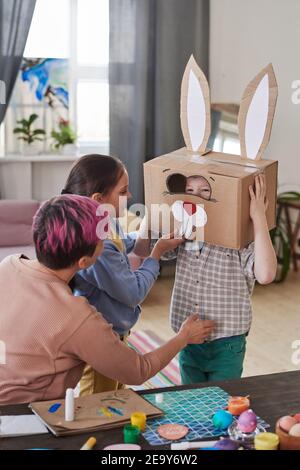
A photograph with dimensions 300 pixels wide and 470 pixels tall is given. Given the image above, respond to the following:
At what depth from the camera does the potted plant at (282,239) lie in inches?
210

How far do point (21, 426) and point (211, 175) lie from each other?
0.82 metres

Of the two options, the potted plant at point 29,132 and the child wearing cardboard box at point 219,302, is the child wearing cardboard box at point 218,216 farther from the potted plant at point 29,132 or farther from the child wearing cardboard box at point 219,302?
the potted plant at point 29,132

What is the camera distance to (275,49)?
556 cm

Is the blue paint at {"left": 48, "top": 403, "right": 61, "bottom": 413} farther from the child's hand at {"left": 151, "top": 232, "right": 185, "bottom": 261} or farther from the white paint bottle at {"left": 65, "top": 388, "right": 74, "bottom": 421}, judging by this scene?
the child's hand at {"left": 151, "top": 232, "right": 185, "bottom": 261}

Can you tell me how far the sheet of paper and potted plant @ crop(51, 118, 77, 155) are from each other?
3.88 meters

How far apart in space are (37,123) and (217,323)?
3490 mm

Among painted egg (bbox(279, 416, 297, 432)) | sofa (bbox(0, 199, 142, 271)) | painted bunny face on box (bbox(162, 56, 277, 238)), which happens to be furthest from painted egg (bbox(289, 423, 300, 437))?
sofa (bbox(0, 199, 142, 271))

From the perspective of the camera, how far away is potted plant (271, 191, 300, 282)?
5328 millimetres

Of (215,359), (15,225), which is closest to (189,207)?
(215,359)

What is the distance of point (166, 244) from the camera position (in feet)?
7.19

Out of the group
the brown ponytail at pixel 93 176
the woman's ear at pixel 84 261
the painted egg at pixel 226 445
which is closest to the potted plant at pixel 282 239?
→ the brown ponytail at pixel 93 176

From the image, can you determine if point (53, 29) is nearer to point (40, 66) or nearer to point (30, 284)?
point (40, 66)

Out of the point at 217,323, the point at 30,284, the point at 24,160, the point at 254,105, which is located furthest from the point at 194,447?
the point at 24,160

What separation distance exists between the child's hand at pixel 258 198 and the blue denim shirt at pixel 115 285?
32 centimetres
